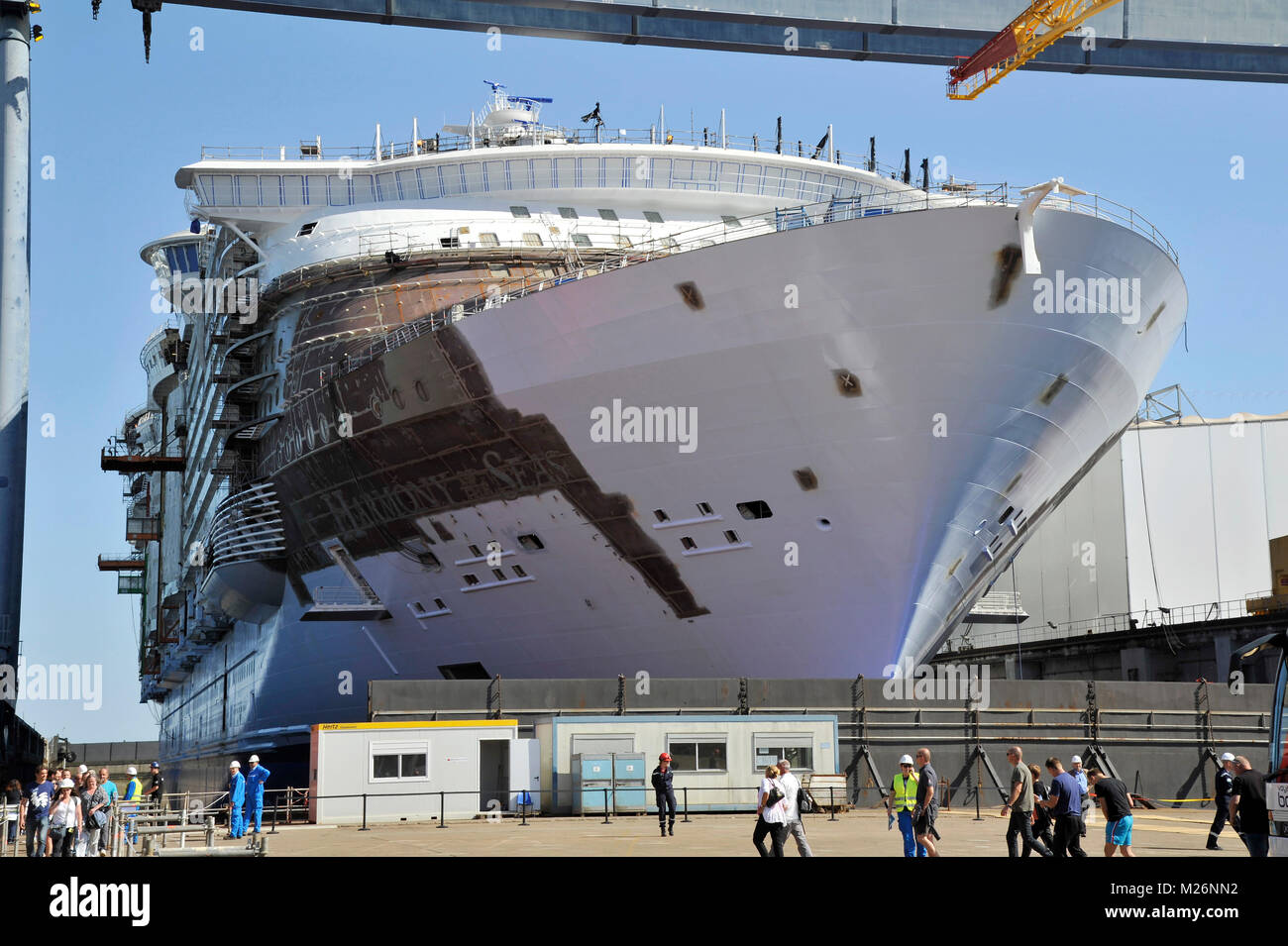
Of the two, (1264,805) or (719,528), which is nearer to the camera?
(1264,805)

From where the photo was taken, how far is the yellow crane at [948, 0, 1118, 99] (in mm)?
30828

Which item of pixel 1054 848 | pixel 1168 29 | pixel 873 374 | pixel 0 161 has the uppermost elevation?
pixel 1168 29

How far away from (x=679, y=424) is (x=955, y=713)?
6.40 m

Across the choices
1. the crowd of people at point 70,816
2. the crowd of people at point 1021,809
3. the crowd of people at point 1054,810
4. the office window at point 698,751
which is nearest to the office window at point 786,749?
the office window at point 698,751

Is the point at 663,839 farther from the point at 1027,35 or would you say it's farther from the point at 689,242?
the point at 1027,35

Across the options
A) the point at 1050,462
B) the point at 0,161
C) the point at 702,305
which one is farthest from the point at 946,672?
the point at 0,161

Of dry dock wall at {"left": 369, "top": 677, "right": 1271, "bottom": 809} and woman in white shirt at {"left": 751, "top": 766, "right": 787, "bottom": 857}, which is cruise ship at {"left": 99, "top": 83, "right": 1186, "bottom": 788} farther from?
woman in white shirt at {"left": 751, "top": 766, "right": 787, "bottom": 857}

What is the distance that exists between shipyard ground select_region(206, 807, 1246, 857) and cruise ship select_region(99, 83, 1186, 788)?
13.4 feet

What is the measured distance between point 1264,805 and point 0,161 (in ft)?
89.8

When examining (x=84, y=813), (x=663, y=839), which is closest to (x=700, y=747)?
(x=663, y=839)

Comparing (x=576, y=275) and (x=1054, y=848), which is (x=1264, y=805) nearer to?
(x=1054, y=848)

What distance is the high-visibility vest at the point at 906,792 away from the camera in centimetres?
1197

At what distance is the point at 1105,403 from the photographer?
→ 23828mm

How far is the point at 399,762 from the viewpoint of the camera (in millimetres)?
19094
